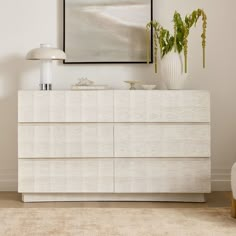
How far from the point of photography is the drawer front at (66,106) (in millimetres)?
3723

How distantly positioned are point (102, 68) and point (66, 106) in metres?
0.66

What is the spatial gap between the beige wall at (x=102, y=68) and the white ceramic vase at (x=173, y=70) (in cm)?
36

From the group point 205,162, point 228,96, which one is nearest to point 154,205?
point 205,162

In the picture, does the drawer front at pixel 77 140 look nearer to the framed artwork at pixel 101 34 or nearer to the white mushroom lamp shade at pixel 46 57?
the white mushroom lamp shade at pixel 46 57

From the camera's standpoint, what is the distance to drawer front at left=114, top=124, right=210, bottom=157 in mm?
3736

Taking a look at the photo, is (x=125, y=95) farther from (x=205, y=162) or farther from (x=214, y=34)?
(x=214, y=34)

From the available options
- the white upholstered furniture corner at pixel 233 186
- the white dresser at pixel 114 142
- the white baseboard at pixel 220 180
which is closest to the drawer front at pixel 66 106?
the white dresser at pixel 114 142

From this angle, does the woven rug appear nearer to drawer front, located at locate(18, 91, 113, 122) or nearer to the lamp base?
drawer front, located at locate(18, 91, 113, 122)

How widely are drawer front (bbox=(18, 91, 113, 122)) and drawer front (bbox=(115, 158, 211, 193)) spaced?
404mm

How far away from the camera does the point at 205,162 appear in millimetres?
3744

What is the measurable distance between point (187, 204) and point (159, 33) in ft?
4.59

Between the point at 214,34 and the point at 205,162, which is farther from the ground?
the point at 214,34

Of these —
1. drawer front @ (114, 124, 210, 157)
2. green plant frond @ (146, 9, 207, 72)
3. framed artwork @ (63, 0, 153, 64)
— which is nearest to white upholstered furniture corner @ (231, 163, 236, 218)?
drawer front @ (114, 124, 210, 157)

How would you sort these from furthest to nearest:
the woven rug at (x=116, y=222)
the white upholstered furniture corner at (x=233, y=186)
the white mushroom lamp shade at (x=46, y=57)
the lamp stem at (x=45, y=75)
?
1. the lamp stem at (x=45, y=75)
2. the white mushroom lamp shade at (x=46, y=57)
3. the white upholstered furniture corner at (x=233, y=186)
4. the woven rug at (x=116, y=222)
